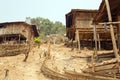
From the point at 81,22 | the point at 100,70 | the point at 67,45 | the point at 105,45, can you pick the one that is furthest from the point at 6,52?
the point at 100,70

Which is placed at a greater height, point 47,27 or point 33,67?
point 47,27

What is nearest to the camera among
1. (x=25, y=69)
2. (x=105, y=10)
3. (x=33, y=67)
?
(x=105, y=10)

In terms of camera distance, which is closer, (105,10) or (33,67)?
(105,10)

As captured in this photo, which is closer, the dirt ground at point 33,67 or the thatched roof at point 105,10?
the thatched roof at point 105,10

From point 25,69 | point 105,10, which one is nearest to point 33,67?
point 25,69

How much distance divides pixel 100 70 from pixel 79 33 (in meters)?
14.8

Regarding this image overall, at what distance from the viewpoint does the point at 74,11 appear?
29281 millimetres

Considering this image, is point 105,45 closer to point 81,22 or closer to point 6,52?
point 81,22

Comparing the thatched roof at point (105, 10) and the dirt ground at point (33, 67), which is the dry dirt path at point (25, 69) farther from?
the thatched roof at point (105, 10)

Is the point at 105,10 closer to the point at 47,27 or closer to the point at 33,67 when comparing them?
the point at 33,67

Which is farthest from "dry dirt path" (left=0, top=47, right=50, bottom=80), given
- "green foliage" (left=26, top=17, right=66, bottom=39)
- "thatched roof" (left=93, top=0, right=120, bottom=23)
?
"green foliage" (left=26, top=17, right=66, bottom=39)

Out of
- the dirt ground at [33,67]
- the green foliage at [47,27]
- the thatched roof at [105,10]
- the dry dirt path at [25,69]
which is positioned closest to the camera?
the thatched roof at [105,10]

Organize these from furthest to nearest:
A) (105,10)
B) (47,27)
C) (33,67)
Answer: (47,27)
(33,67)
(105,10)

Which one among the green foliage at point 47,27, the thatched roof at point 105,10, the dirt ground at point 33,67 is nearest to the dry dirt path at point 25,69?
the dirt ground at point 33,67
